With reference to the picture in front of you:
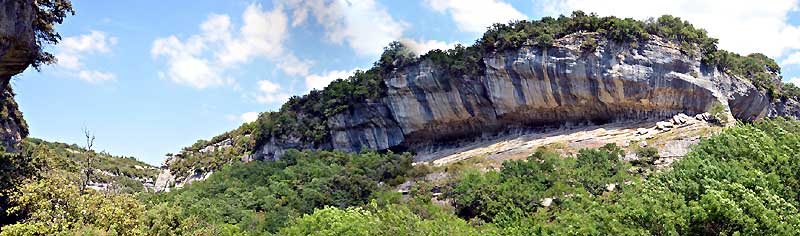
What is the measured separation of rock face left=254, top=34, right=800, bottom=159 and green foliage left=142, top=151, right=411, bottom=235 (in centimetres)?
552

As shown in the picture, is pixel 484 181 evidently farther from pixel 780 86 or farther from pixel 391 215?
pixel 780 86

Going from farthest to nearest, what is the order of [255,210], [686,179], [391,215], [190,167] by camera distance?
[190,167] → [255,210] → [391,215] → [686,179]

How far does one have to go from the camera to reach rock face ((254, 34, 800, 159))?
177 feet

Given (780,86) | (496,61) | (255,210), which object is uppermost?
(496,61)

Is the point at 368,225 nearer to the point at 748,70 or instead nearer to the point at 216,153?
the point at 748,70

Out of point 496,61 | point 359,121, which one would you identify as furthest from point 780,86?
point 359,121

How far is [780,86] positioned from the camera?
213 ft

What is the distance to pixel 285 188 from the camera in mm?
56531

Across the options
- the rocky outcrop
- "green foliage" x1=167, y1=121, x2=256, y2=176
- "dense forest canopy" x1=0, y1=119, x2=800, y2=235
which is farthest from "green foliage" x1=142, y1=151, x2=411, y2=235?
the rocky outcrop

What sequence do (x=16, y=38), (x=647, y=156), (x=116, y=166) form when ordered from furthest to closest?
(x=116, y=166)
(x=647, y=156)
(x=16, y=38)

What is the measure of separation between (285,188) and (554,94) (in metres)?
24.3

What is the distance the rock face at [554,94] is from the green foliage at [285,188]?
5.52 metres

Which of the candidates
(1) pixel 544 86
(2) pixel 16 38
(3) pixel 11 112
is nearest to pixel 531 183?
(1) pixel 544 86

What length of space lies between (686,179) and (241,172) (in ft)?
175
